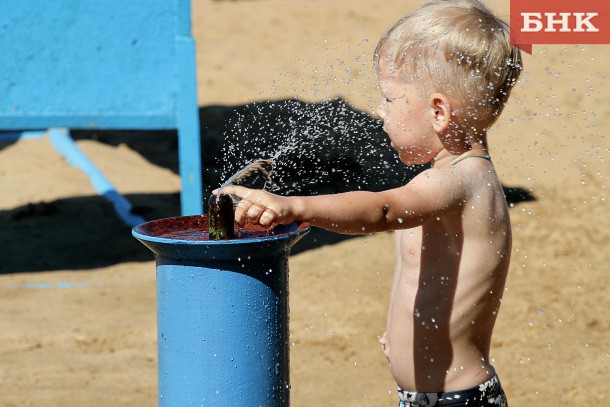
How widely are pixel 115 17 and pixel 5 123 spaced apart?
2.66 ft

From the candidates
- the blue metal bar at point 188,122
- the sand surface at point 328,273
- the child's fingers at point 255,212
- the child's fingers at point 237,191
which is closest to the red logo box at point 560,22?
the sand surface at point 328,273

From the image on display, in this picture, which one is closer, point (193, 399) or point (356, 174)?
point (193, 399)

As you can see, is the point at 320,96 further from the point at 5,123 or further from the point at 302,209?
the point at 302,209

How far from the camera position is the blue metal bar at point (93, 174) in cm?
600

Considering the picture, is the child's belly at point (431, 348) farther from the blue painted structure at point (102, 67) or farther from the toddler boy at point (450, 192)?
the blue painted structure at point (102, 67)

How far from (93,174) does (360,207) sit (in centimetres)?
496

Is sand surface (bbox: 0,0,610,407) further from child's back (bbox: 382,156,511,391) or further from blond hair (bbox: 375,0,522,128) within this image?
blond hair (bbox: 375,0,522,128)

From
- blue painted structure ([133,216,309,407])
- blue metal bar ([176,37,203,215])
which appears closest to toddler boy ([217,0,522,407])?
blue painted structure ([133,216,309,407])

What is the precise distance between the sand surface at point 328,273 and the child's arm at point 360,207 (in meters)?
1.75

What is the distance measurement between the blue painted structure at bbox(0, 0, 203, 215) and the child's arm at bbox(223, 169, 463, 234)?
296 centimetres

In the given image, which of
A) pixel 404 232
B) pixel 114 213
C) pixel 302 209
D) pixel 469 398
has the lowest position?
pixel 114 213

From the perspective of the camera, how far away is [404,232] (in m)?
2.30

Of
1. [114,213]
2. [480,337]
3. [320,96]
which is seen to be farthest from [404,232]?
[320,96]

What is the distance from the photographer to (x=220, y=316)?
207 centimetres
